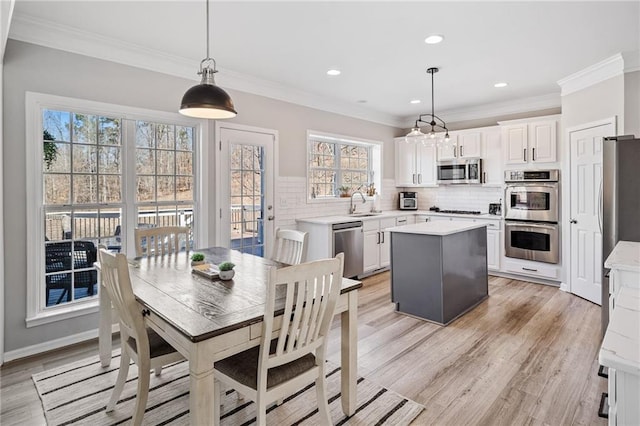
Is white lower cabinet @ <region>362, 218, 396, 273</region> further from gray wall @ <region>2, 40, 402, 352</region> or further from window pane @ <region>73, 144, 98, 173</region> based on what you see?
window pane @ <region>73, 144, 98, 173</region>

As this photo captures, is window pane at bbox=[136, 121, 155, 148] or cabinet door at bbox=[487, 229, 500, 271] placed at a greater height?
window pane at bbox=[136, 121, 155, 148]

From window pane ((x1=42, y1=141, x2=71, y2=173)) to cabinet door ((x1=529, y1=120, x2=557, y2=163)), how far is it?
218 inches

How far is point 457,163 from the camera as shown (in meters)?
5.87

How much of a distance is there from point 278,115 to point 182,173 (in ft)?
4.94

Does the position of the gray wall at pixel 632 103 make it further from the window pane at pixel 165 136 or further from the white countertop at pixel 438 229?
the window pane at pixel 165 136

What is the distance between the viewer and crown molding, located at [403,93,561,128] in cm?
508

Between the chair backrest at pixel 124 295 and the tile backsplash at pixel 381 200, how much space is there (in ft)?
9.23

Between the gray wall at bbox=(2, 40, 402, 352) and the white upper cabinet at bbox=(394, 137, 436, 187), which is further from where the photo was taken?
the white upper cabinet at bbox=(394, 137, 436, 187)

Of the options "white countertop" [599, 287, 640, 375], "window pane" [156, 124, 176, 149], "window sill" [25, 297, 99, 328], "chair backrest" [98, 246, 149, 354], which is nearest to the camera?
"white countertop" [599, 287, 640, 375]

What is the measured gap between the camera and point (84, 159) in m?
3.18

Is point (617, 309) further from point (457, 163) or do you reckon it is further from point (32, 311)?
point (457, 163)

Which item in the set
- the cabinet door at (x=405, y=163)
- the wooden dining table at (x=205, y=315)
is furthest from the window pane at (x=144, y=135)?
the cabinet door at (x=405, y=163)

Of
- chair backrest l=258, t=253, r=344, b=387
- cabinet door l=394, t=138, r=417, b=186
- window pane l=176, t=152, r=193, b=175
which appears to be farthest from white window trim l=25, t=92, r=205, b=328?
cabinet door l=394, t=138, r=417, b=186

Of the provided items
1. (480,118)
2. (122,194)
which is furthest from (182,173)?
(480,118)
